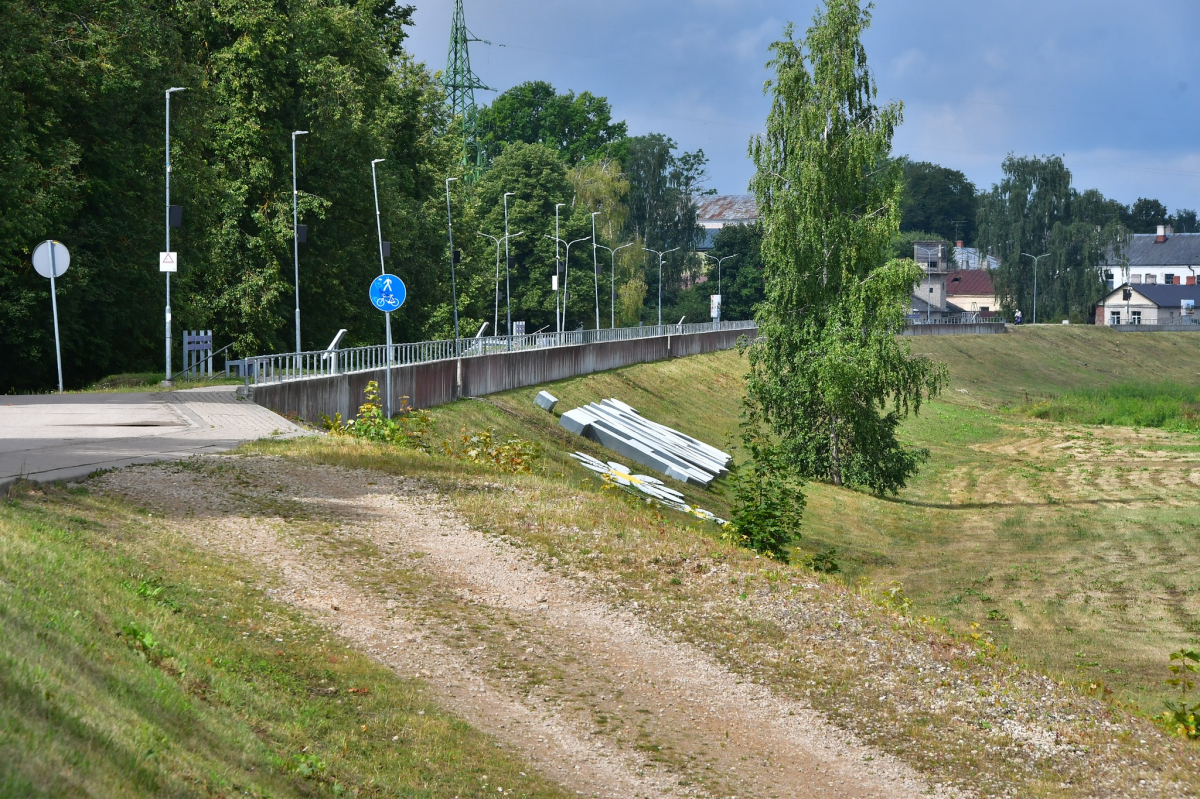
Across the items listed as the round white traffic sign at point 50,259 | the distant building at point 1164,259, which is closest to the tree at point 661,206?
the distant building at point 1164,259

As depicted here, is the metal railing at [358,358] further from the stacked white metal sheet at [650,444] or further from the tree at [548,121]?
the tree at [548,121]

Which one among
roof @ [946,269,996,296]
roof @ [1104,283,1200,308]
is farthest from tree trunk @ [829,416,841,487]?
roof @ [946,269,996,296]

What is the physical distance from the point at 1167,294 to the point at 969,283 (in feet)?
80.3

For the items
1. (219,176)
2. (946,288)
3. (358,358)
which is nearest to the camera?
(358,358)

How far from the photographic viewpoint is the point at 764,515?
17.5 metres

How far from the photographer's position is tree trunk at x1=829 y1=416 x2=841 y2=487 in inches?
1528

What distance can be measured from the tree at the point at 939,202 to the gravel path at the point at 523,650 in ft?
594

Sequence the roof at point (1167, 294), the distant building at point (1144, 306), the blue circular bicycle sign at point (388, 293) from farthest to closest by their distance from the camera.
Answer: the roof at point (1167, 294) → the distant building at point (1144, 306) → the blue circular bicycle sign at point (388, 293)

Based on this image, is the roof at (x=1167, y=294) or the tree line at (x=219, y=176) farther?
the roof at (x=1167, y=294)

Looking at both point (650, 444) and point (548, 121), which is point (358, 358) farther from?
point (548, 121)

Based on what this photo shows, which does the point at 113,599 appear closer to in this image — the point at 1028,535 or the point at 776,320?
the point at 1028,535

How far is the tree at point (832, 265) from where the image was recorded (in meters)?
36.7

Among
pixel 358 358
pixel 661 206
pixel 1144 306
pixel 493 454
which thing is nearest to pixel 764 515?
pixel 493 454

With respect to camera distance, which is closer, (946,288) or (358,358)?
(358,358)
